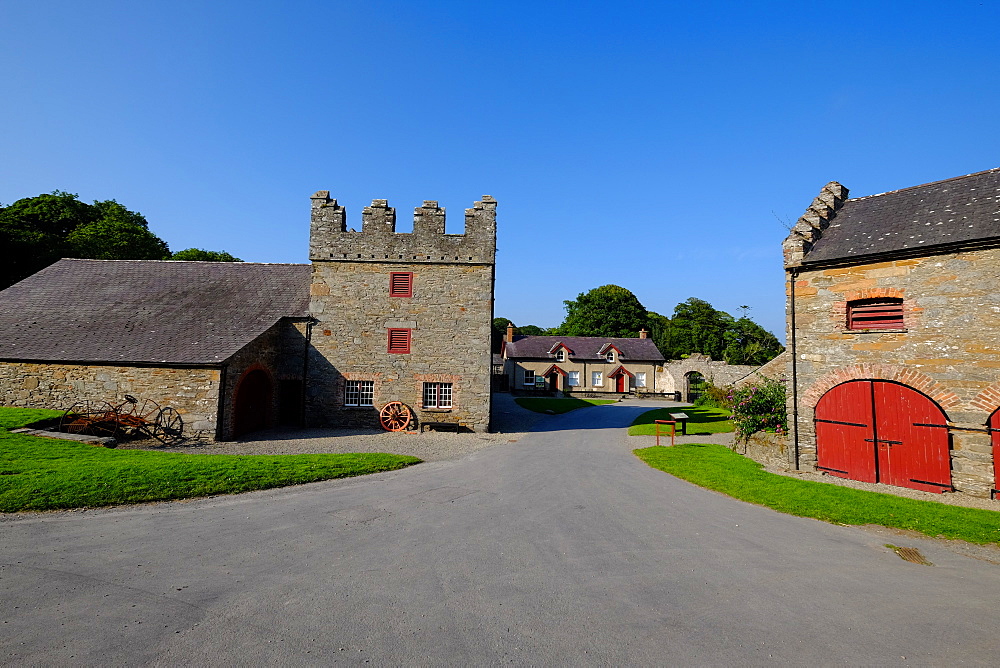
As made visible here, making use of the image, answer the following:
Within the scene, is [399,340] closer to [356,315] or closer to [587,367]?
[356,315]

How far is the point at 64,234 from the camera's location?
40.6 meters

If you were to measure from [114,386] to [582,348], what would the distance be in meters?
39.3

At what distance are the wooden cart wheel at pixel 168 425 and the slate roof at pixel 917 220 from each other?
67.3 ft

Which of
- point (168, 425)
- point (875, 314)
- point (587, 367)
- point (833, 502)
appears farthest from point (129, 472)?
point (587, 367)

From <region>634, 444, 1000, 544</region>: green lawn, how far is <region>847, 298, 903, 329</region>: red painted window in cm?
426

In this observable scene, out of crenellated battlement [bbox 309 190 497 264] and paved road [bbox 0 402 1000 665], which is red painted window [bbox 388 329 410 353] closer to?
crenellated battlement [bbox 309 190 497 264]

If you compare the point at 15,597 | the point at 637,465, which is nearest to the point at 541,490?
the point at 637,465

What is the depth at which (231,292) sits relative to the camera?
20.7 meters

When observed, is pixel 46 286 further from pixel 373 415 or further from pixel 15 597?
pixel 15 597

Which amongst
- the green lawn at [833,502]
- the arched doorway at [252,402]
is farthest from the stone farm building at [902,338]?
the arched doorway at [252,402]

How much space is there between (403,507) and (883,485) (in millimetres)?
11811

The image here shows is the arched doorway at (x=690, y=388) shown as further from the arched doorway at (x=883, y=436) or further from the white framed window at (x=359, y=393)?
the white framed window at (x=359, y=393)

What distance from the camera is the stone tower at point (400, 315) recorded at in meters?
19.5

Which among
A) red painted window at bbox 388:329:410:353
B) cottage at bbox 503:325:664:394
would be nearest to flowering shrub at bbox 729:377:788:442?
red painted window at bbox 388:329:410:353
